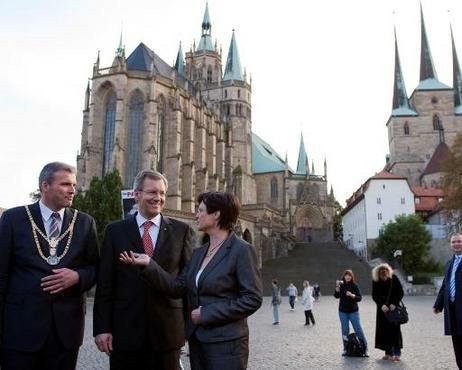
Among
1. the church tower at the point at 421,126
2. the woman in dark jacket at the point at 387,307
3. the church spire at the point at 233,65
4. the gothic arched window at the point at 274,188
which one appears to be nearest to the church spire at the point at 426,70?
the church tower at the point at 421,126

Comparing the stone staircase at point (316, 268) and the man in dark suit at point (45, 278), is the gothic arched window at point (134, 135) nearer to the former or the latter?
the stone staircase at point (316, 268)

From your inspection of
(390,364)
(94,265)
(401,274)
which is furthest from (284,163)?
(94,265)

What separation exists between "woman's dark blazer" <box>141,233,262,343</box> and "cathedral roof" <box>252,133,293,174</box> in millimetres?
67152

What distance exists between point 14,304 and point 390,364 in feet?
22.3

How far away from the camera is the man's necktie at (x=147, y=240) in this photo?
418 centimetres

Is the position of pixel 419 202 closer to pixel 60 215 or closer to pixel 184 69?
pixel 184 69

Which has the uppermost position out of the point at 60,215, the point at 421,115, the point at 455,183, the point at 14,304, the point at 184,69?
the point at 184,69

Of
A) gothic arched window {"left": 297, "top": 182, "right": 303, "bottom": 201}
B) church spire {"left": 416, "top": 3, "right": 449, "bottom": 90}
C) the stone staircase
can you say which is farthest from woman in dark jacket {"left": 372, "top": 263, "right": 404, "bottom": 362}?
church spire {"left": 416, "top": 3, "right": 449, "bottom": 90}

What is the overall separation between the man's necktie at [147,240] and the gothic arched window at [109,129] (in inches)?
1585

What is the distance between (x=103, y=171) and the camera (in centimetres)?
4375

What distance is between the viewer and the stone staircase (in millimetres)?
39688

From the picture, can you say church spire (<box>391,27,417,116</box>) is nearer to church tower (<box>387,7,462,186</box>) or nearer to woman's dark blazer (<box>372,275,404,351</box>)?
church tower (<box>387,7,462,186</box>)

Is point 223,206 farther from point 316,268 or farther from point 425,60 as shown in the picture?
point 425,60

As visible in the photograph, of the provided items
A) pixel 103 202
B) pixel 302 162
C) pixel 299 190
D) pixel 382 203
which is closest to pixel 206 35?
pixel 302 162
